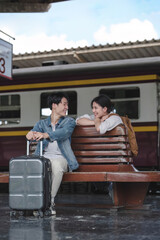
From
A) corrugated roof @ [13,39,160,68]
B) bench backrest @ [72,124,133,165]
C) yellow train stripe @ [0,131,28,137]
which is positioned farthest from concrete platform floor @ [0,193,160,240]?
corrugated roof @ [13,39,160,68]

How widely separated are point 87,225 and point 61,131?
1.18m

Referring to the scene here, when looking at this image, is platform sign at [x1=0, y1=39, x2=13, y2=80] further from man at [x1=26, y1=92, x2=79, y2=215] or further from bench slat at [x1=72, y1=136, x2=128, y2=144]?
bench slat at [x1=72, y1=136, x2=128, y2=144]

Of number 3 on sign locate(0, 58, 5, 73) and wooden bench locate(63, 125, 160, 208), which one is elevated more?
number 3 on sign locate(0, 58, 5, 73)

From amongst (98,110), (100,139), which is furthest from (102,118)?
(100,139)

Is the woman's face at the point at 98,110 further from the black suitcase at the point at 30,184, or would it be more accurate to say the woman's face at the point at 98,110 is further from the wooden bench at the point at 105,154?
the black suitcase at the point at 30,184

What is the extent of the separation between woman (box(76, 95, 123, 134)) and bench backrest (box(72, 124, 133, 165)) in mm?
64

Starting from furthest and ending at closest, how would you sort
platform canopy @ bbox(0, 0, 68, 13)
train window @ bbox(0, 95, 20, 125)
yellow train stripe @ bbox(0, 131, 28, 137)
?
train window @ bbox(0, 95, 20, 125) → yellow train stripe @ bbox(0, 131, 28, 137) → platform canopy @ bbox(0, 0, 68, 13)

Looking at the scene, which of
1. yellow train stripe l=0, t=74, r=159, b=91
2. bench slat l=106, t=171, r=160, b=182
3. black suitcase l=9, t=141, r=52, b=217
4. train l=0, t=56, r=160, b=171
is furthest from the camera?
yellow train stripe l=0, t=74, r=159, b=91

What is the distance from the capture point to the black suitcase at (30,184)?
443 centimetres

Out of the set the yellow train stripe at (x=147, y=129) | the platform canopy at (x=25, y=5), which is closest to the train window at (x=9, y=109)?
the platform canopy at (x=25, y=5)

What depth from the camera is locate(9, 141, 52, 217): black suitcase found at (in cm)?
443

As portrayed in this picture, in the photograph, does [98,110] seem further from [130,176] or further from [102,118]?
[130,176]

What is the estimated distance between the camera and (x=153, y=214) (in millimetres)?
4832

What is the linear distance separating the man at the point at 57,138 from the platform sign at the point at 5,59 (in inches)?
126
